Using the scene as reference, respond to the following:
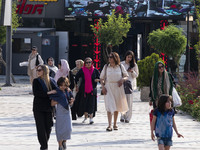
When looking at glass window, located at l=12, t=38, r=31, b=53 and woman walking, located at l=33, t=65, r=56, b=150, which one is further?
glass window, located at l=12, t=38, r=31, b=53

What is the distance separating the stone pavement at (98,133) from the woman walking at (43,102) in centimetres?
54

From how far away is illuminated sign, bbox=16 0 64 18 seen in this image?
38400 mm

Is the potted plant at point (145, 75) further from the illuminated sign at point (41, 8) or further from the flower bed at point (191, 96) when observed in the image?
the illuminated sign at point (41, 8)

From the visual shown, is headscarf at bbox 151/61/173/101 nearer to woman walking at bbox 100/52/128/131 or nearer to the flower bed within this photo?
woman walking at bbox 100/52/128/131

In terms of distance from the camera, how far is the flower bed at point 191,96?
56.7 feet

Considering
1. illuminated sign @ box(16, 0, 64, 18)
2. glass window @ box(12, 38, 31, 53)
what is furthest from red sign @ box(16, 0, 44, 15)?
glass window @ box(12, 38, 31, 53)

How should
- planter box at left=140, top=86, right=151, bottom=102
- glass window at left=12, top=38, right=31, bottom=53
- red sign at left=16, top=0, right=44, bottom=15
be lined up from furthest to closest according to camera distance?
red sign at left=16, top=0, right=44, bottom=15 < glass window at left=12, top=38, right=31, bottom=53 < planter box at left=140, top=86, right=151, bottom=102

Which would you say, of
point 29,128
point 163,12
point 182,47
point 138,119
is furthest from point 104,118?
point 163,12

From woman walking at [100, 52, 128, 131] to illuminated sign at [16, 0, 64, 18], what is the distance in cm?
2467

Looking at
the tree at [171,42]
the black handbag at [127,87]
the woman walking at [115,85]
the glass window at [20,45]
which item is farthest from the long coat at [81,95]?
the glass window at [20,45]

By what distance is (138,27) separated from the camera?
38125mm

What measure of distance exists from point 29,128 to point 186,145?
159 inches

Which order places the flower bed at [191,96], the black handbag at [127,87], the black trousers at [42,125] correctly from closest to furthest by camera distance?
1. the black trousers at [42,125]
2. the black handbag at [127,87]
3. the flower bed at [191,96]

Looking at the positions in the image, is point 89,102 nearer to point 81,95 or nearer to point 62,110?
point 81,95
